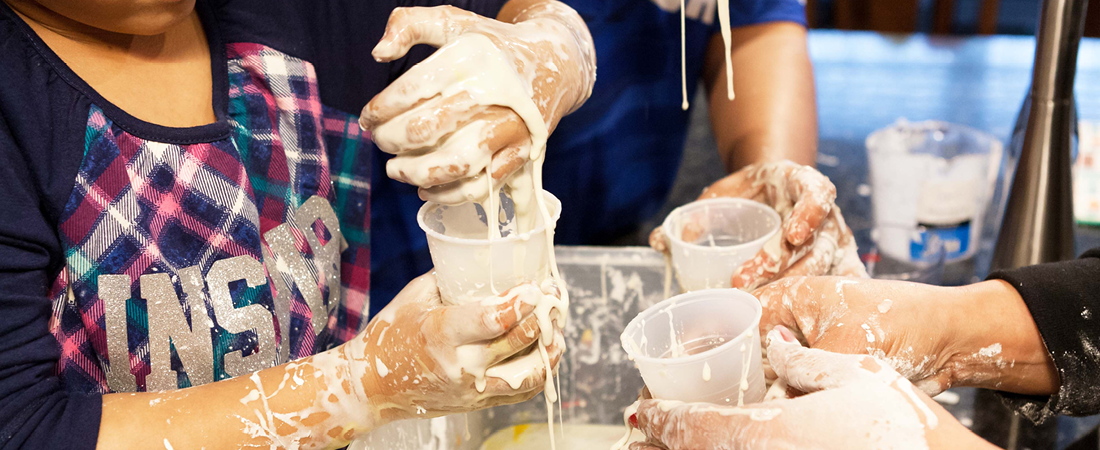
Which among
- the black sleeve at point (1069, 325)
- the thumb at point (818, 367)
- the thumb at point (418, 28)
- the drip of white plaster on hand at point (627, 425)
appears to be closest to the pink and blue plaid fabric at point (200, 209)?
the thumb at point (418, 28)

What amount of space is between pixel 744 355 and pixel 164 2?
93cm

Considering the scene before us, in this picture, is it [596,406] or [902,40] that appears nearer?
[596,406]

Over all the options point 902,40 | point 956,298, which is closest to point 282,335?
point 956,298

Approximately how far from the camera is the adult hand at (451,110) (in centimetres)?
96

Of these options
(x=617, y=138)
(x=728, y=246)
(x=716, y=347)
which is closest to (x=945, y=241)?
(x=728, y=246)

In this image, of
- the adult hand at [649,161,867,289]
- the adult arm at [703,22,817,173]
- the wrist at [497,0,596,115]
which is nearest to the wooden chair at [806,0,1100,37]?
the adult arm at [703,22,817,173]

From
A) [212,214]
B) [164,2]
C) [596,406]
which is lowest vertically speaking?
[596,406]

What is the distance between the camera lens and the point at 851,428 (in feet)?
2.78

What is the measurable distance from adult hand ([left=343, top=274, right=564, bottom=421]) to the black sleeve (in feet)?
2.46

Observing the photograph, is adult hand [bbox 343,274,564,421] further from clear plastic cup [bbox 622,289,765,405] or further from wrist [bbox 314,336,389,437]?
clear plastic cup [bbox 622,289,765,405]

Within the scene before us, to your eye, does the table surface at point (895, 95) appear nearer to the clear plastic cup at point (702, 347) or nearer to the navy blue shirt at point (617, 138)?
the navy blue shirt at point (617, 138)

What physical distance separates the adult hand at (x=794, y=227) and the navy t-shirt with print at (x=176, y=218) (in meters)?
0.67

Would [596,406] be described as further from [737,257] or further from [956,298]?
[956,298]

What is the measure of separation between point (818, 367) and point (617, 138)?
1.15 m
